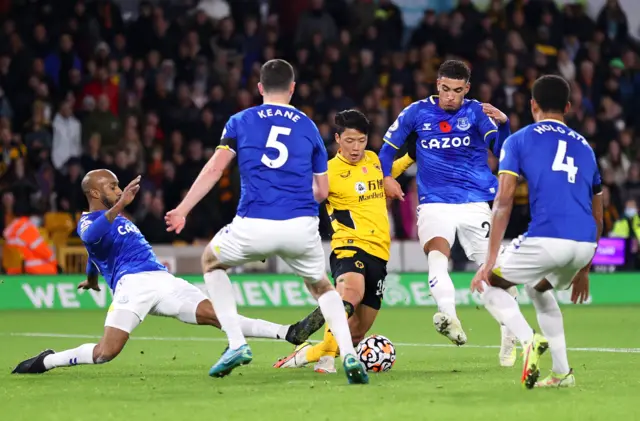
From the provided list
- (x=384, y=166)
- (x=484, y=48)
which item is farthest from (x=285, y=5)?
(x=384, y=166)

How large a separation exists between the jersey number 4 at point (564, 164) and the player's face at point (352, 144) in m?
2.44

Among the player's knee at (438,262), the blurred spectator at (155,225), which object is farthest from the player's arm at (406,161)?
the blurred spectator at (155,225)

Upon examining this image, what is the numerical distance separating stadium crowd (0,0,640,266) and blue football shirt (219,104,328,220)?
10246 mm

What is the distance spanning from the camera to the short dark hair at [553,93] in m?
7.77

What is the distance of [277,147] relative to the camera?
8297 mm

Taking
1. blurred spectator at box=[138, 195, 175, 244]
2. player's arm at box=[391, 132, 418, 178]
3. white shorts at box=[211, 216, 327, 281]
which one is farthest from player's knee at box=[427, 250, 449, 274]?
blurred spectator at box=[138, 195, 175, 244]

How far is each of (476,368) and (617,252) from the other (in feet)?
33.5

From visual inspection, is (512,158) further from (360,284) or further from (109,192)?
(109,192)

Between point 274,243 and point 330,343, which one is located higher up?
point 274,243

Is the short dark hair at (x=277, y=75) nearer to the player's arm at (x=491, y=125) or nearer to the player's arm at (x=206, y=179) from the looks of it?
the player's arm at (x=206, y=179)

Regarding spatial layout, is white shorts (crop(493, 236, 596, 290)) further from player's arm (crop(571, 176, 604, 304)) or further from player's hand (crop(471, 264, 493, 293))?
player's arm (crop(571, 176, 604, 304))

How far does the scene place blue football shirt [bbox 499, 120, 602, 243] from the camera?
25.0ft

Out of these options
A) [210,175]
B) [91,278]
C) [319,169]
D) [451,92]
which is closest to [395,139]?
[451,92]

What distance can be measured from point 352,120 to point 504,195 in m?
2.35
